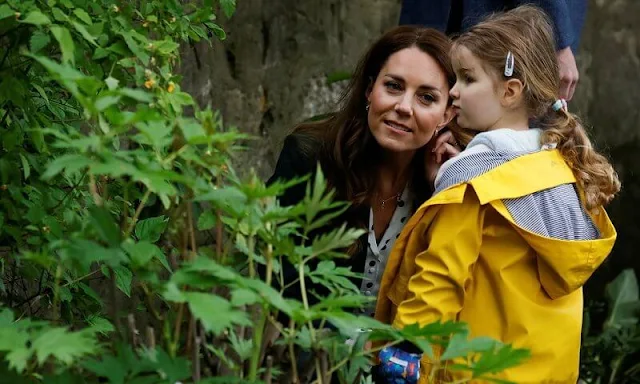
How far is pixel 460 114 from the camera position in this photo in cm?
278

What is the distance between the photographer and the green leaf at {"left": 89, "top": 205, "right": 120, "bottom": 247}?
58.7 inches

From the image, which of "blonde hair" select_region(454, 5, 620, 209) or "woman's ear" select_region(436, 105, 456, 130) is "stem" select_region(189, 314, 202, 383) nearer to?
"blonde hair" select_region(454, 5, 620, 209)

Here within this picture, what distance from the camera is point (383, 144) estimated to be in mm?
2883

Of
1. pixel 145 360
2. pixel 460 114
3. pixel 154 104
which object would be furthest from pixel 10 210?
pixel 460 114

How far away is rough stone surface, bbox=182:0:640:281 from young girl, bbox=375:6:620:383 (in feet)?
4.17

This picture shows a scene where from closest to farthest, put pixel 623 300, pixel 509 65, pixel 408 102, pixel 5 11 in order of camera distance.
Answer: pixel 5 11
pixel 509 65
pixel 408 102
pixel 623 300

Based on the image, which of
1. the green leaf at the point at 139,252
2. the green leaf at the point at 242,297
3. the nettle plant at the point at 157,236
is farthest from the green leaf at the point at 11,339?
the green leaf at the point at 242,297

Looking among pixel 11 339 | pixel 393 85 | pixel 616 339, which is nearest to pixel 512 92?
pixel 393 85

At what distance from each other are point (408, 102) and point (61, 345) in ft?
5.24

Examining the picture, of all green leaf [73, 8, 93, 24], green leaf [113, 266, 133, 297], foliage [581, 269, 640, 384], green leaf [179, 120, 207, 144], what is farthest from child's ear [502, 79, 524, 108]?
foliage [581, 269, 640, 384]

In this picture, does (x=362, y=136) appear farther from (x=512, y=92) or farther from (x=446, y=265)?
(x=446, y=265)

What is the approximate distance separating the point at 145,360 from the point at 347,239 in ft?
1.12

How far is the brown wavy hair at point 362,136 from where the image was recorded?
9.77 feet

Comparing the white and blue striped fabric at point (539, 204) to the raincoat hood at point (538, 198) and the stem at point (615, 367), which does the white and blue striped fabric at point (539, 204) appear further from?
the stem at point (615, 367)
